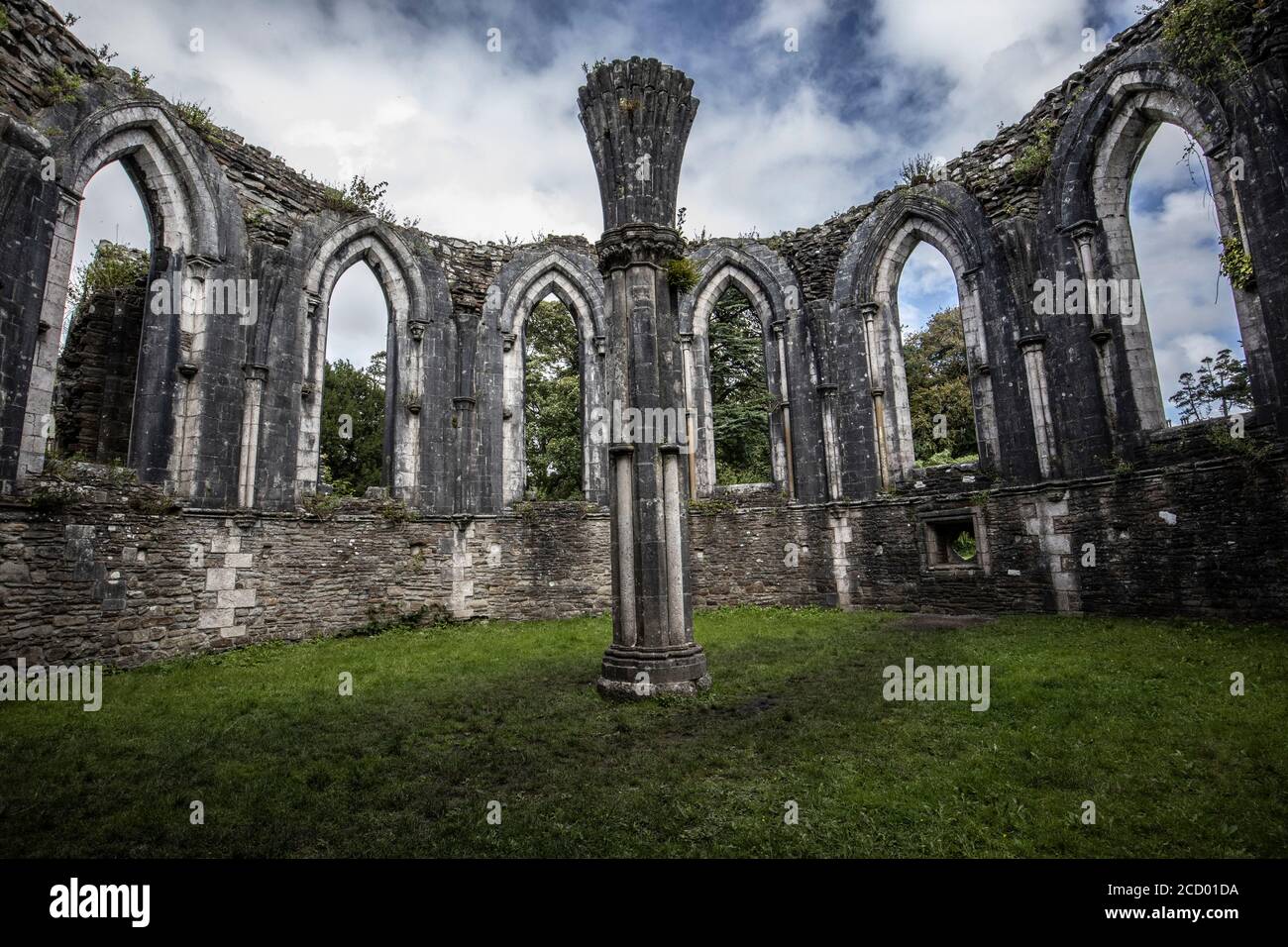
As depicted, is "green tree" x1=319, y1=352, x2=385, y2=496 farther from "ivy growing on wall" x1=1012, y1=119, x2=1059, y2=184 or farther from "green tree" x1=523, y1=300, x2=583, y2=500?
"ivy growing on wall" x1=1012, y1=119, x2=1059, y2=184

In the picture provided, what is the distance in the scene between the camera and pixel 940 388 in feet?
86.3

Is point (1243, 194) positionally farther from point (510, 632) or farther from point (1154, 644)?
point (510, 632)

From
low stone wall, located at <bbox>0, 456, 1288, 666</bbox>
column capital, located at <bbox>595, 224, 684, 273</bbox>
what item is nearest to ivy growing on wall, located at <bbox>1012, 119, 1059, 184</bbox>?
low stone wall, located at <bbox>0, 456, 1288, 666</bbox>

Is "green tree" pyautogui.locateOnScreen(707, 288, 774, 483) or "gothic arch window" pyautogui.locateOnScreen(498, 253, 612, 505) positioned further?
"green tree" pyautogui.locateOnScreen(707, 288, 774, 483)

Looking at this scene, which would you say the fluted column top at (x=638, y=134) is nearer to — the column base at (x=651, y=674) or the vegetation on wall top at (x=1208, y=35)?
the column base at (x=651, y=674)

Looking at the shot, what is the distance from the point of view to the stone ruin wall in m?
9.39

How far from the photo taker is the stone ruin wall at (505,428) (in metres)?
9.39

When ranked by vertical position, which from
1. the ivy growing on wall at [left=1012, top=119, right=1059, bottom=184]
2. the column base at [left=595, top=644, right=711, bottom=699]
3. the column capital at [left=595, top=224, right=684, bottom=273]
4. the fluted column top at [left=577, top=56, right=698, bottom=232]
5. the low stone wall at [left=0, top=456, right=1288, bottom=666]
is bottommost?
the column base at [left=595, top=644, right=711, bottom=699]

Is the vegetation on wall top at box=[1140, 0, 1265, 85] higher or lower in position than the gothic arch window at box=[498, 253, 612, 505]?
higher

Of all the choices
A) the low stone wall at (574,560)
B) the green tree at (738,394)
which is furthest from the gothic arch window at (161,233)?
the green tree at (738,394)

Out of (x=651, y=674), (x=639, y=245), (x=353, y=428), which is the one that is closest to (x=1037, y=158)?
(x=639, y=245)

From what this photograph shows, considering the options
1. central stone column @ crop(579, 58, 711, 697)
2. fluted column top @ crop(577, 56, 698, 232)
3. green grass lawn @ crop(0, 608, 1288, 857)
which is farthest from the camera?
fluted column top @ crop(577, 56, 698, 232)

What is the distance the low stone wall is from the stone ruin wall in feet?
0.14

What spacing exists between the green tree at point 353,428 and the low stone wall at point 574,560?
15.4 metres
